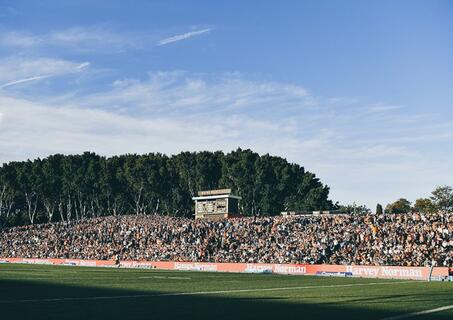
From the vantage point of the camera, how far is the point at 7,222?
388 feet

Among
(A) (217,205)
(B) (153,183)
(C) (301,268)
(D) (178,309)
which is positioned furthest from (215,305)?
(B) (153,183)

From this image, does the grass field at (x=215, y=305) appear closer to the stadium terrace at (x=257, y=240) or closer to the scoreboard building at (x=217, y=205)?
the stadium terrace at (x=257, y=240)

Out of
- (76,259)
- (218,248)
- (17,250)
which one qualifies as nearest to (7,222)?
(17,250)

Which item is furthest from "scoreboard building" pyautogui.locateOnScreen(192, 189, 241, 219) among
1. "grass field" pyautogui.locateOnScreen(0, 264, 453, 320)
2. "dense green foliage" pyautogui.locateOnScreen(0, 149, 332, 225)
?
"grass field" pyautogui.locateOnScreen(0, 264, 453, 320)

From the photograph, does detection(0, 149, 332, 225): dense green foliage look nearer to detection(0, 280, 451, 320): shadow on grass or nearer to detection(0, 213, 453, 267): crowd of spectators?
detection(0, 213, 453, 267): crowd of spectators

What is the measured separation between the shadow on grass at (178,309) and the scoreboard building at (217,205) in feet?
172

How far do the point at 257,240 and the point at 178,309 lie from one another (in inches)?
1547

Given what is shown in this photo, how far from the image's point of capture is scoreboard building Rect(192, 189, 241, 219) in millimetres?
Result: 70938

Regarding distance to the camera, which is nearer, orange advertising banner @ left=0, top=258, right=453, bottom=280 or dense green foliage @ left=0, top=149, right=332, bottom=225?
orange advertising banner @ left=0, top=258, right=453, bottom=280

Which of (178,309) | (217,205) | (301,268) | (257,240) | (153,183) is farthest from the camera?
(153,183)

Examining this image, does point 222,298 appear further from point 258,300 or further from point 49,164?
point 49,164

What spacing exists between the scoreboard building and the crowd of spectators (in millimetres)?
5558

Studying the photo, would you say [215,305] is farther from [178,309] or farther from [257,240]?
[257,240]

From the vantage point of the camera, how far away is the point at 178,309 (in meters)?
14.6
